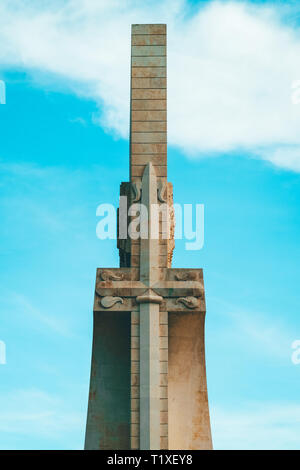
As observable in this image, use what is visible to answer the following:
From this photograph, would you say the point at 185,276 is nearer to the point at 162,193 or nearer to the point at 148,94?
the point at 162,193

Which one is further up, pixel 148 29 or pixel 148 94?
pixel 148 29

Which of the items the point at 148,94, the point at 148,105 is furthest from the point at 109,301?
the point at 148,94

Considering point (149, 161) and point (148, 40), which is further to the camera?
point (148, 40)

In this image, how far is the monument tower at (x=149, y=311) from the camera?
3488 cm

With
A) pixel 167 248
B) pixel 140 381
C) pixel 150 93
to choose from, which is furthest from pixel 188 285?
pixel 150 93

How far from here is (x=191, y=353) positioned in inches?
1436

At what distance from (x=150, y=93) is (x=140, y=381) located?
10503 mm

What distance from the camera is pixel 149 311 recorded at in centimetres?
3488

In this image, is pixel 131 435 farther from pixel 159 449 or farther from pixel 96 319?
pixel 96 319

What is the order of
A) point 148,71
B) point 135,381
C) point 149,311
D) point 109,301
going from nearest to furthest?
point 135,381
point 149,311
point 109,301
point 148,71

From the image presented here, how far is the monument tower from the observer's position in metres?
34.9

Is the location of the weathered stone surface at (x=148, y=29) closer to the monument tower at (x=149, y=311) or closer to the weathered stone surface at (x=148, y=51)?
the monument tower at (x=149, y=311)

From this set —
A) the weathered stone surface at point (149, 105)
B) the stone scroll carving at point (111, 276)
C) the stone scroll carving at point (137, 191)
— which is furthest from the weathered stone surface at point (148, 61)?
the stone scroll carving at point (111, 276)
